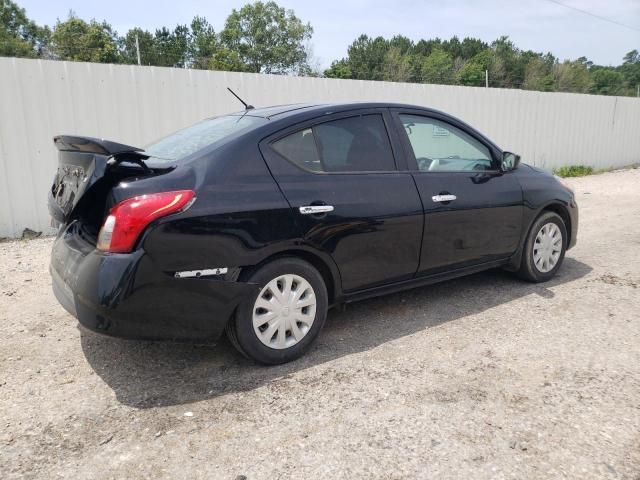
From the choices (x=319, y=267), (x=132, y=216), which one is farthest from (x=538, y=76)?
(x=132, y=216)

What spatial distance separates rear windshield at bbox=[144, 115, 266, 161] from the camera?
10.7 feet

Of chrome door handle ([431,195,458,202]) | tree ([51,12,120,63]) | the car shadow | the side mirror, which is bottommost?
the car shadow

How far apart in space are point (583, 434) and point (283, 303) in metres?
1.75

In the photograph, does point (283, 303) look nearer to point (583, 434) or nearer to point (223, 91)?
point (583, 434)

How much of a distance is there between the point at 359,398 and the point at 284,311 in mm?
702

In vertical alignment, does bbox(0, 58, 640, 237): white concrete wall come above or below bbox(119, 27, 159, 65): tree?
below

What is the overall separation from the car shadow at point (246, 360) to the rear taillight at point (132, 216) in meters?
0.89

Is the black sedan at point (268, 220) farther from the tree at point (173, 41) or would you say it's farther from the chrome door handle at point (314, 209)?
the tree at point (173, 41)

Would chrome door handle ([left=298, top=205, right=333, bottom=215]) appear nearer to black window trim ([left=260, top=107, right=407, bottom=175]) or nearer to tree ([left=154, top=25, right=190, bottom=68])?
black window trim ([left=260, top=107, right=407, bottom=175])

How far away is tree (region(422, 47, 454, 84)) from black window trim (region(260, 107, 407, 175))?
150ft

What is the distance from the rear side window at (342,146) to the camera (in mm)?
3377

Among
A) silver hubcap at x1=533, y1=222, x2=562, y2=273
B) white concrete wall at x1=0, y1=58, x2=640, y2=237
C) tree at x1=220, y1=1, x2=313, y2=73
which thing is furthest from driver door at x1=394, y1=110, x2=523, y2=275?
tree at x1=220, y1=1, x2=313, y2=73

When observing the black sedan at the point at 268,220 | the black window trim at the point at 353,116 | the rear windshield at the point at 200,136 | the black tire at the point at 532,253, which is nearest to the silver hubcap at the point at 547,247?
the black tire at the point at 532,253

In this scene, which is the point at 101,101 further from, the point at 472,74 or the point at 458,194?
the point at 472,74
